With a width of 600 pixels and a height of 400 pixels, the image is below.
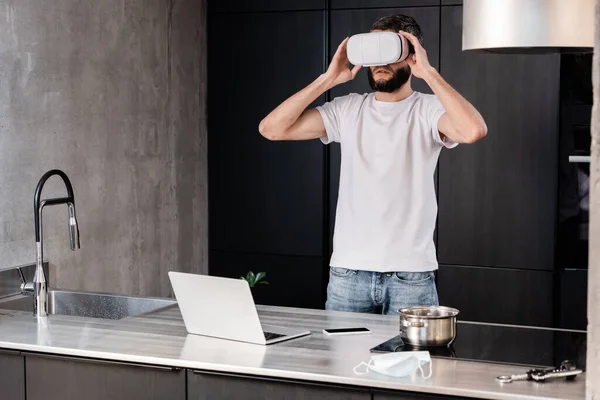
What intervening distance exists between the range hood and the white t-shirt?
730 millimetres

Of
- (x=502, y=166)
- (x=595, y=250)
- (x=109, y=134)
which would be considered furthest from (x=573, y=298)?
(x=595, y=250)

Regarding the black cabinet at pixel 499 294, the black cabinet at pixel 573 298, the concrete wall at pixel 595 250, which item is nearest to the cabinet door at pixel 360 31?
the black cabinet at pixel 499 294

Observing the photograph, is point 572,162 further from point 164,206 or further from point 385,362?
point 385,362

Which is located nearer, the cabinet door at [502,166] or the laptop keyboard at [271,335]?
the laptop keyboard at [271,335]

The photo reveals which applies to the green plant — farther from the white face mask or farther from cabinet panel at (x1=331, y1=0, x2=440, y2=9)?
the white face mask

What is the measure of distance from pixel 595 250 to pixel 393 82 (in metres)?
1.38

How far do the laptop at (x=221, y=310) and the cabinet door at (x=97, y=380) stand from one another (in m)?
0.23

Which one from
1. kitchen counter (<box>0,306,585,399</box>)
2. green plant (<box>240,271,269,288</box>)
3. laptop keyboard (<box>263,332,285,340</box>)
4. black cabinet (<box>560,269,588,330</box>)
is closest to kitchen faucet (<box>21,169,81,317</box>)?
kitchen counter (<box>0,306,585,399</box>)

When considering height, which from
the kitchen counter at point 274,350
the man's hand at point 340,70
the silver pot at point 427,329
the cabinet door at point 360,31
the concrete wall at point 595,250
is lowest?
the kitchen counter at point 274,350

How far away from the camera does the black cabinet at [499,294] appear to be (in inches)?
186

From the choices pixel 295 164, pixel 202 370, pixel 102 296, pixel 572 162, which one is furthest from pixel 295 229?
pixel 202 370

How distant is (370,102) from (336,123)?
0.47 ft

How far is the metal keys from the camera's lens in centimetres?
210

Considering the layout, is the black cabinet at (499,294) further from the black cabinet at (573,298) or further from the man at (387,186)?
the man at (387,186)
